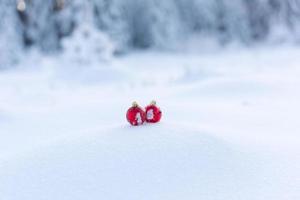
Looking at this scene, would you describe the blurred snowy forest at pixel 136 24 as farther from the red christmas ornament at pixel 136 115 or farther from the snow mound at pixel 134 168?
the snow mound at pixel 134 168

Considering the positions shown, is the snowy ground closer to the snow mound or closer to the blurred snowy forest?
the snow mound

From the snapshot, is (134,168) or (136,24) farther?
(136,24)

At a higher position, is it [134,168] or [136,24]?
[136,24]

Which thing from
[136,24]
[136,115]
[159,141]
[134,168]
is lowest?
[134,168]

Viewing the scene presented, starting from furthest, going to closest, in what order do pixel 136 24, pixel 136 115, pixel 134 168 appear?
pixel 136 24 → pixel 136 115 → pixel 134 168

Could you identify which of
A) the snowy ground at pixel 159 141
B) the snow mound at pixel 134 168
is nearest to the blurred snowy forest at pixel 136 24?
the snowy ground at pixel 159 141

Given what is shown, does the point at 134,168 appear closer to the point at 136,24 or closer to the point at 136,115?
the point at 136,115

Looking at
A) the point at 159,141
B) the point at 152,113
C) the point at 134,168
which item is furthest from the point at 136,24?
the point at 134,168
